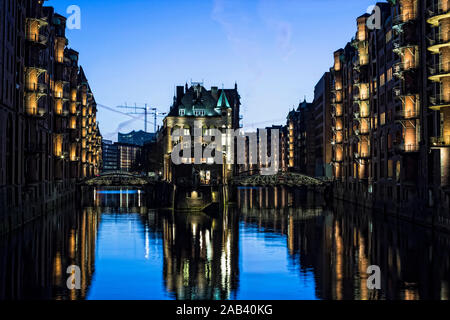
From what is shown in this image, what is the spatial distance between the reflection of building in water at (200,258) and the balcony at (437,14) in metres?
29.6

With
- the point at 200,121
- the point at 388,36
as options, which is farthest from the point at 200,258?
the point at 200,121

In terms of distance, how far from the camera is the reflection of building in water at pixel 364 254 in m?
36.4

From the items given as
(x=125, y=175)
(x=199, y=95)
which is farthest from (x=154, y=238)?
(x=199, y=95)

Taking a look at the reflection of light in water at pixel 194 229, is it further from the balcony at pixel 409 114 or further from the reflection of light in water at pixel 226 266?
the balcony at pixel 409 114

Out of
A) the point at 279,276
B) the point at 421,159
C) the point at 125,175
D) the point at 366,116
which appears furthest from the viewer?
the point at 125,175

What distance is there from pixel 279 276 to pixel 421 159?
33.6 metres

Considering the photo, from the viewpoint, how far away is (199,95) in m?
145

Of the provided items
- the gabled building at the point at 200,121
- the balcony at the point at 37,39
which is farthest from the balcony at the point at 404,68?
the gabled building at the point at 200,121

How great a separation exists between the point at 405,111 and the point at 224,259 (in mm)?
33018

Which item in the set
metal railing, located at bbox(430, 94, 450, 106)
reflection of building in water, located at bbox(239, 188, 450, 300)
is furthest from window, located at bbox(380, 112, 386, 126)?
metal railing, located at bbox(430, 94, 450, 106)

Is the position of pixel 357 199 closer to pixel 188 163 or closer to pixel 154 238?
pixel 188 163

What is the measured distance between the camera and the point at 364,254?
169 feet

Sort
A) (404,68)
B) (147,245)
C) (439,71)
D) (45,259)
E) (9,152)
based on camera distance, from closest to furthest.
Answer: (45,259), (147,245), (439,71), (9,152), (404,68)

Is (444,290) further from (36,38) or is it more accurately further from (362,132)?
(362,132)
